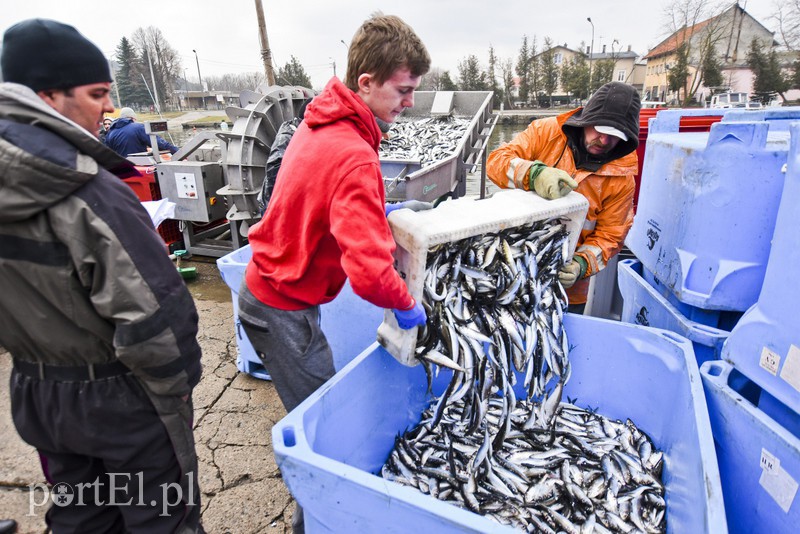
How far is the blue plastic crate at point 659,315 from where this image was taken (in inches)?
90.7

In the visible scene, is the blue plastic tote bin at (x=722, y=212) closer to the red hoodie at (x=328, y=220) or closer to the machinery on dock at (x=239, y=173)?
the red hoodie at (x=328, y=220)

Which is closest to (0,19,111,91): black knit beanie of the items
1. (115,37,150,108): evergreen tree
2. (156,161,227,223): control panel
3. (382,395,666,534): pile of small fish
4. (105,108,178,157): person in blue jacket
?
(382,395,666,534): pile of small fish

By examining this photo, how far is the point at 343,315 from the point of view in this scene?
3.40m

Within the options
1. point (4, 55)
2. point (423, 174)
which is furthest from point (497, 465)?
point (423, 174)

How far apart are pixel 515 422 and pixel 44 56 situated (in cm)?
269

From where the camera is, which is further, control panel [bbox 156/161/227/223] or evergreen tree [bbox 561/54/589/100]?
evergreen tree [bbox 561/54/589/100]

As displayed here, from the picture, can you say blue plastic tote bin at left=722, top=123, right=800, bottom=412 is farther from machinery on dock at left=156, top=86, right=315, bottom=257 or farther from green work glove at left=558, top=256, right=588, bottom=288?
machinery on dock at left=156, top=86, right=315, bottom=257

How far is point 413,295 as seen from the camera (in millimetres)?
2115

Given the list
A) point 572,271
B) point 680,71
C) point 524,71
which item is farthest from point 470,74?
point 572,271

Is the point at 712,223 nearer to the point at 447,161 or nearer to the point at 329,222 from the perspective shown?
the point at 329,222

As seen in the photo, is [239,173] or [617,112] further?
[239,173]

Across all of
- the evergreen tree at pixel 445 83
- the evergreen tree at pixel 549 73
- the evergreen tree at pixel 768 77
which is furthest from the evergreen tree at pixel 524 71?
the evergreen tree at pixel 768 77

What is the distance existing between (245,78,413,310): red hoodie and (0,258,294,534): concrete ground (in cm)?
143

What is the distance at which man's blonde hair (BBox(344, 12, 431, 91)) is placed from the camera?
5.99 ft
